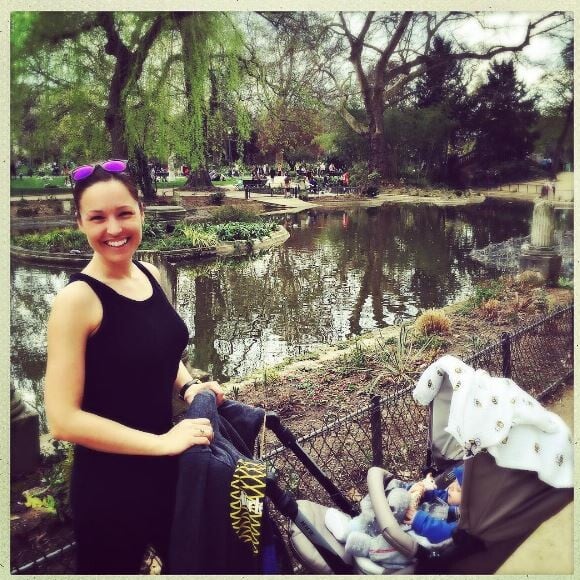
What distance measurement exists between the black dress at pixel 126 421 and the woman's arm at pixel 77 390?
0.14ft

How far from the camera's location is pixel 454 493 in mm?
2205

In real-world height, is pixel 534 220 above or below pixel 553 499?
above

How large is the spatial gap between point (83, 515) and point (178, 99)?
7.74 feet

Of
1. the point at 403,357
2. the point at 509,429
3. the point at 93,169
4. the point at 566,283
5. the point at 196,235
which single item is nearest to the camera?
the point at 93,169

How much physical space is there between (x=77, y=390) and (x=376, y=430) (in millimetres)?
1833

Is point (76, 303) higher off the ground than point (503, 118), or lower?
lower

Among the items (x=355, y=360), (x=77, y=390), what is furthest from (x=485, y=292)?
(x=77, y=390)

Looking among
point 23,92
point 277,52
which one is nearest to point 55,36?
point 23,92

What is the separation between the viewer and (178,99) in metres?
3.24

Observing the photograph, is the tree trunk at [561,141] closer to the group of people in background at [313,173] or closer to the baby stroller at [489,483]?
the group of people in background at [313,173]

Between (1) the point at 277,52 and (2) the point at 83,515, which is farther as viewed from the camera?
(1) the point at 277,52

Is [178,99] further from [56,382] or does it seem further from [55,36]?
[56,382]

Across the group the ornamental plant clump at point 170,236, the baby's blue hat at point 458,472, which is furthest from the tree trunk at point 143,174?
the baby's blue hat at point 458,472

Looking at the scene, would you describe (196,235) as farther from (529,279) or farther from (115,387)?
(115,387)
